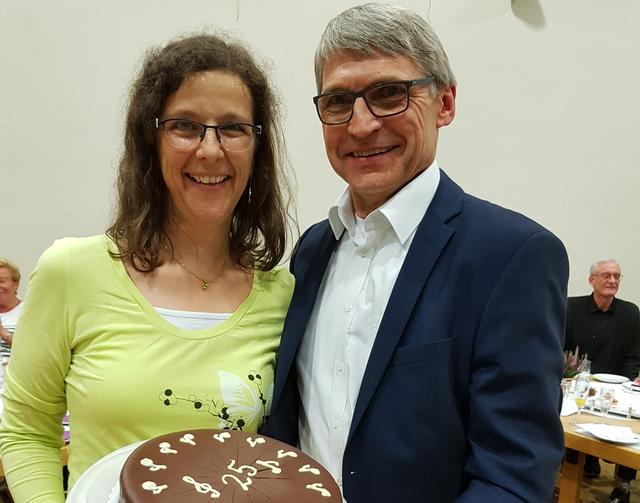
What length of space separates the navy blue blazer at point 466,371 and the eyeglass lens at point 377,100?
0.29 m

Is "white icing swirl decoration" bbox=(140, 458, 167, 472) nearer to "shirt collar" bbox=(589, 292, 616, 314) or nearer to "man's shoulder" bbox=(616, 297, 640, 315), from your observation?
"shirt collar" bbox=(589, 292, 616, 314)

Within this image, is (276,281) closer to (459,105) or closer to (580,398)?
(580,398)

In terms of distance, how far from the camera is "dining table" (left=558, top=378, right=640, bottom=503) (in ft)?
10.5

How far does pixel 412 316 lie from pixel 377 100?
0.56m

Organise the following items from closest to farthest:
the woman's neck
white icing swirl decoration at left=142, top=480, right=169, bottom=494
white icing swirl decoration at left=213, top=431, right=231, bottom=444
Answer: white icing swirl decoration at left=142, top=480, right=169, bottom=494, white icing swirl decoration at left=213, top=431, right=231, bottom=444, the woman's neck

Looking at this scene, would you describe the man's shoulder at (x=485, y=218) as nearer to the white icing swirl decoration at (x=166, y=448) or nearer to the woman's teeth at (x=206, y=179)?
the woman's teeth at (x=206, y=179)

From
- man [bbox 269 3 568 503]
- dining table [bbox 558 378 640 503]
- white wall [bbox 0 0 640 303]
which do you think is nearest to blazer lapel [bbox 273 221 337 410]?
man [bbox 269 3 568 503]

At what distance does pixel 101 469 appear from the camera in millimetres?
1241

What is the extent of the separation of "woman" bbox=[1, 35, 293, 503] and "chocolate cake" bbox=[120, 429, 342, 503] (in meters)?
0.18

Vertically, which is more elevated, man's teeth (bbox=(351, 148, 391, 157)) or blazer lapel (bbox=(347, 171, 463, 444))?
man's teeth (bbox=(351, 148, 391, 157))

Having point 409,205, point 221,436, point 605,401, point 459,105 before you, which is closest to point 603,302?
point 605,401

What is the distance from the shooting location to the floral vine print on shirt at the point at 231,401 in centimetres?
143

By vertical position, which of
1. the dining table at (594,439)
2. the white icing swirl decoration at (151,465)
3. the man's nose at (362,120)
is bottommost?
the dining table at (594,439)

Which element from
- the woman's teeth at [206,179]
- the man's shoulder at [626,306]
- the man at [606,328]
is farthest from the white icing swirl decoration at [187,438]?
the man's shoulder at [626,306]
